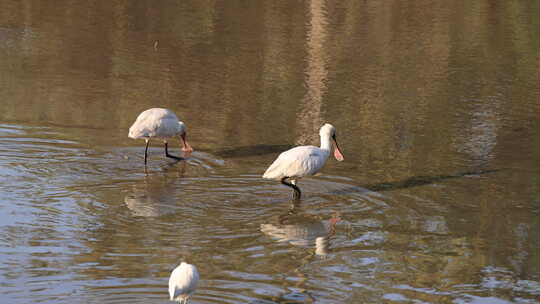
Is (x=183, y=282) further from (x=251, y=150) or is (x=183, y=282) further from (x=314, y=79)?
(x=314, y=79)

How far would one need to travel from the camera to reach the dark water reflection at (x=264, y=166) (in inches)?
345

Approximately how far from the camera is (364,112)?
51.8 ft

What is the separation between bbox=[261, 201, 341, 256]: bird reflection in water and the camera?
32.1 ft

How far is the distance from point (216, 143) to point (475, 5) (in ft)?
58.8

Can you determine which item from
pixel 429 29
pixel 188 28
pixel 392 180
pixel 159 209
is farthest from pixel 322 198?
pixel 429 29

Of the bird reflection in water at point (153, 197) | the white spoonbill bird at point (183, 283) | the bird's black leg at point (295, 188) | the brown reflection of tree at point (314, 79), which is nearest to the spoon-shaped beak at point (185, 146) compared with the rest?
the bird reflection in water at point (153, 197)

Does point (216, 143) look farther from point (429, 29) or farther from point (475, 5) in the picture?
point (475, 5)

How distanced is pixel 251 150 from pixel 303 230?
3311 millimetres

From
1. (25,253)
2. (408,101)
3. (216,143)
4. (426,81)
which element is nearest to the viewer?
(25,253)

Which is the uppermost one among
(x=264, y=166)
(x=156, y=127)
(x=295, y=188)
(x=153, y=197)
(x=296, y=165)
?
(x=156, y=127)

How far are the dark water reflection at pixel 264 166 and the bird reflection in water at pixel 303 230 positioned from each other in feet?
0.08

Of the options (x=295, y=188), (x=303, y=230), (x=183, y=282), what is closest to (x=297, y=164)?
(x=295, y=188)

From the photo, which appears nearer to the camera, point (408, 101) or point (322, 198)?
point (322, 198)

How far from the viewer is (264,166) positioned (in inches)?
494
